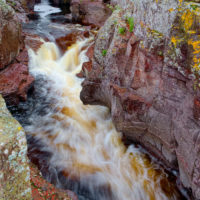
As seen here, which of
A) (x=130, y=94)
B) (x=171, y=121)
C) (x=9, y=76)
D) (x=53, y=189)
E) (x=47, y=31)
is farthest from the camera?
(x=47, y=31)

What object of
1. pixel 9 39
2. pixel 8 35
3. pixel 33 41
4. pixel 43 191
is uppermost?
pixel 8 35

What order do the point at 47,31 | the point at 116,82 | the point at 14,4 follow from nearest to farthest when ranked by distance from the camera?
1. the point at 116,82
2. the point at 47,31
3. the point at 14,4

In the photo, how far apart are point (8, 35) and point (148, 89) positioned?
5665 millimetres

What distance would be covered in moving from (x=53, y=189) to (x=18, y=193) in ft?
4.60

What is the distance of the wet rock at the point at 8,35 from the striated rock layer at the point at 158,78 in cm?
362

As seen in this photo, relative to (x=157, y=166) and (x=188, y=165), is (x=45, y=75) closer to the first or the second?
(x=157, y=166)

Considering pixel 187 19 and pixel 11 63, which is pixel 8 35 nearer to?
pixel 11 63

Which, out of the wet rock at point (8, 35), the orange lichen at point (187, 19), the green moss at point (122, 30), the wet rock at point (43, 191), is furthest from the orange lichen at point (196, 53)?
the wet rock at point (8, 35)

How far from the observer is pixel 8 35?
703cm

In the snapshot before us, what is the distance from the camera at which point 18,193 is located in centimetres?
183

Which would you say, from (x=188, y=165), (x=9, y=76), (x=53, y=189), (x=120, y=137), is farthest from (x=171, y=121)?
(x=9, y=76)

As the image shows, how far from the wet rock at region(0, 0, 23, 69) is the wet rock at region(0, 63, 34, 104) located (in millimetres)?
316

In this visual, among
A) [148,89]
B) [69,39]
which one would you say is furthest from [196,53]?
[69,39]

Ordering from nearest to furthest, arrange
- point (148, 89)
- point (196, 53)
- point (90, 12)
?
point (196, 53) → point (148, 89) → point (90, 12)
